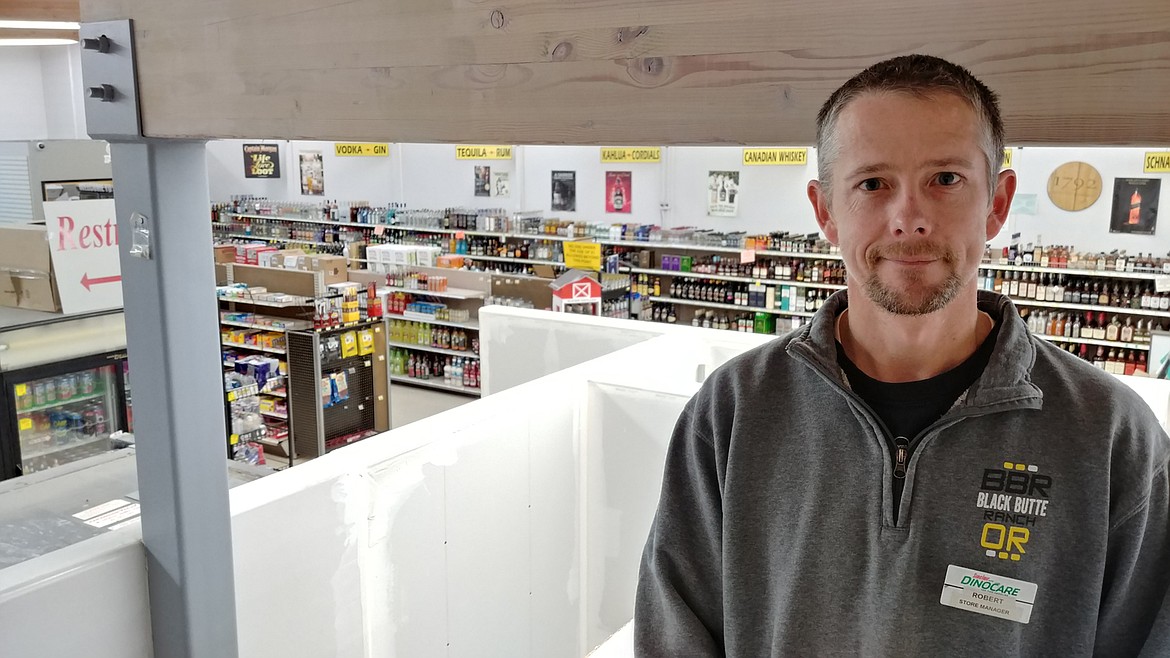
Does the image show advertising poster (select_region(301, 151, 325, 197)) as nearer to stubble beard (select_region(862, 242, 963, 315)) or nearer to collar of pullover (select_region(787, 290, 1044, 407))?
collar of pullover (select_region(787, 290, 1044, 407))

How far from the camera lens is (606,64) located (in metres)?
1.31

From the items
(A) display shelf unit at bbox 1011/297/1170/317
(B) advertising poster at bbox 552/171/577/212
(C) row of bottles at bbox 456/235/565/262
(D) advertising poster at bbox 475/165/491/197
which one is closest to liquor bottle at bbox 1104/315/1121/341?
(A) display shelf unit at bbox 1011/297/1170/317

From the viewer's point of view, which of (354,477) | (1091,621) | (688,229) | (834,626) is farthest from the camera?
(688,229)

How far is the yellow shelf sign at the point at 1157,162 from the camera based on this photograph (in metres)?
8.13

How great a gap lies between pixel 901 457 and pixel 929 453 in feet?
0.12

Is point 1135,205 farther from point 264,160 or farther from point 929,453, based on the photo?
Answer: point 264,160

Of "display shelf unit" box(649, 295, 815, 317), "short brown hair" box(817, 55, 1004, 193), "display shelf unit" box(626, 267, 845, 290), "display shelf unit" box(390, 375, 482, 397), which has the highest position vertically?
"short brown hair" box(817, 55, 1004, 193)

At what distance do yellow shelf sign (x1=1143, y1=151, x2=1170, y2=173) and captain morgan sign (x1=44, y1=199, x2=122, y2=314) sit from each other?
8.33 metres

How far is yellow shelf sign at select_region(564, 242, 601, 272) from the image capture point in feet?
31.0

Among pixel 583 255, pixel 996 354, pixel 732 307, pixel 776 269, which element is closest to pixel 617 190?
pixel 583 255

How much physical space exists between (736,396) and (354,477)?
1917 millimetres

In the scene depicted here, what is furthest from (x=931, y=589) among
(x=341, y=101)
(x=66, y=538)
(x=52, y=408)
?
(x=52, y=408)

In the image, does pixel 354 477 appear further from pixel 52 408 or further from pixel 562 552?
pixel 52 408

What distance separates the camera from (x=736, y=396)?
4.52 ft
